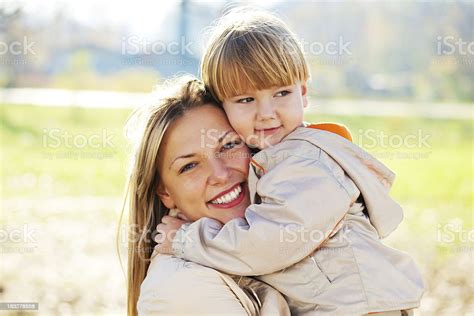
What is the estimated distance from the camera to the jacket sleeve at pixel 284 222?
110 inches

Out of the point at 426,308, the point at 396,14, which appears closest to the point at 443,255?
the point at 426,308

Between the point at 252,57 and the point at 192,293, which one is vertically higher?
the point at 252,57

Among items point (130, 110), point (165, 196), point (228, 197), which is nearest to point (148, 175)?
point (165, 196)

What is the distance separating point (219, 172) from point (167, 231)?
351mm

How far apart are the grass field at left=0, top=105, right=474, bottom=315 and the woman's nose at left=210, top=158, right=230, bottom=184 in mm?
818

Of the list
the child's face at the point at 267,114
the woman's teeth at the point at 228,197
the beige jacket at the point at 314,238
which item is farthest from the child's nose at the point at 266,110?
the woman's teeth at the point at 228,197

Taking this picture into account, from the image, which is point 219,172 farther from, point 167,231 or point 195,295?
point 195,295

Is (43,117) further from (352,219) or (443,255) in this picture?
(352,219)

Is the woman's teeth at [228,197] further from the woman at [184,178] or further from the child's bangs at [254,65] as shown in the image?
the child's bangs at [254,65]

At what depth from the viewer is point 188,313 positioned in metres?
2.80

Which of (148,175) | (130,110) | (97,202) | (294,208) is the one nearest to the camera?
(294,208)

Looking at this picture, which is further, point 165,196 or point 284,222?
point 165,196

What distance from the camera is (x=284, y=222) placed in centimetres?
279

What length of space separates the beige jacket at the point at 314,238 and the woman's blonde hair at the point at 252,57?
28 cm
